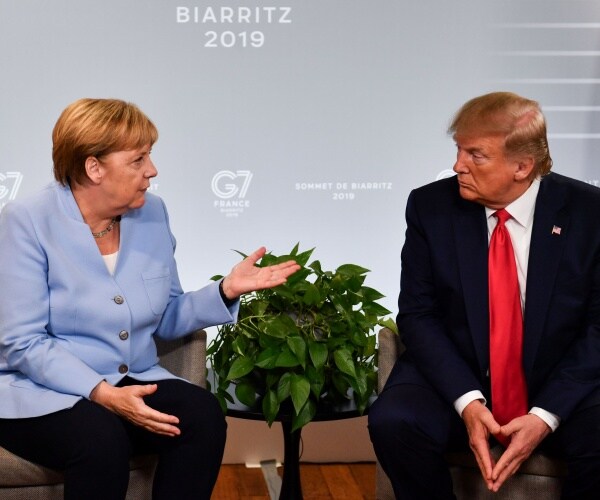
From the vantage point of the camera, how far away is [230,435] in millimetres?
3840

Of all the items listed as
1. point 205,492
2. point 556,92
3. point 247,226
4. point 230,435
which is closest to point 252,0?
point 247,226

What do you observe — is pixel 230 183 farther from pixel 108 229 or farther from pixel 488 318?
pixel 488 318

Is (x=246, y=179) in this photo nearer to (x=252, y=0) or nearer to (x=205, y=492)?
(x=252, y=0)

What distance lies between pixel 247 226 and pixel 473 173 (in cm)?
121

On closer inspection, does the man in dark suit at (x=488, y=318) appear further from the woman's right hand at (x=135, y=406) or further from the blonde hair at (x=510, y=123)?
the woman's right hand at (x=135, y=406)

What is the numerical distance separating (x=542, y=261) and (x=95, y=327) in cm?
112

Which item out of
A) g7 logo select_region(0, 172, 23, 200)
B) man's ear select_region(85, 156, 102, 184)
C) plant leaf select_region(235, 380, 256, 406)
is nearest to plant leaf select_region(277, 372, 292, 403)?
plant leaf select_region(235, 380, 256, 406)

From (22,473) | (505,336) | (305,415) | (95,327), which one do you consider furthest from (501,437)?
(22,473)

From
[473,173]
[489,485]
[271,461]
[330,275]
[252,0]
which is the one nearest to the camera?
[489,485]

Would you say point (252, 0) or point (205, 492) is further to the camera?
point (252, 0)

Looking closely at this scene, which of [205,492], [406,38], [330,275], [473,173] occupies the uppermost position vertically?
[406,38]

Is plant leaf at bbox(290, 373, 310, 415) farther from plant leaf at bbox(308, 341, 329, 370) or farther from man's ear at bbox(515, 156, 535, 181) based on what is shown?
man's ear at bbox(515, 156, 535, 181)

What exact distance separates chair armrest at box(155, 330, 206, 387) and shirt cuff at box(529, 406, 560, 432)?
2.81 ft

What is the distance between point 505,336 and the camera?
270 centimetres
